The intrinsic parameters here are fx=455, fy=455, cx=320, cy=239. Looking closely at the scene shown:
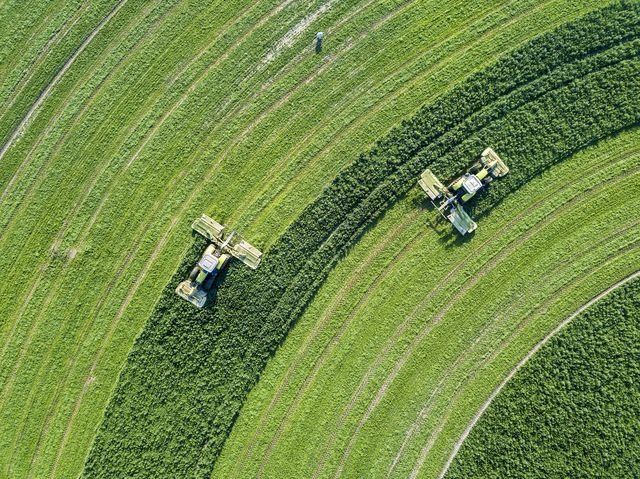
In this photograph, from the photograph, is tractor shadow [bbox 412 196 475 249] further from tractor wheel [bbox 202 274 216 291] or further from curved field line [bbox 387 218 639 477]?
tractor wheel [bbox 202 274 216 291]

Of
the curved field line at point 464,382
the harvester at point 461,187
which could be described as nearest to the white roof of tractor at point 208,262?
the harvester at point 461,187

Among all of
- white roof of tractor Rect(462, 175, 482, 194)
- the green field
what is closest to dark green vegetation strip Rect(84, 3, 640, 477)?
the green field

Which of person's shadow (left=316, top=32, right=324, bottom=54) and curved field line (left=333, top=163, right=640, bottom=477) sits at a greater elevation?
person's shadow (left=316, top=32, right=324, bottom=54)

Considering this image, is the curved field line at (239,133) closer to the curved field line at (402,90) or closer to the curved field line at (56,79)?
the curved field line at (402,90)

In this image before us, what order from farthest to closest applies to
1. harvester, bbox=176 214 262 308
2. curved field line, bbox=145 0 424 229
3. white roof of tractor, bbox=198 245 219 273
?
curved field line, bbox=145 0 424 229 → harvester, bbox=176 214 262 308 → white roof of tractor, bbox=198 245 219 273

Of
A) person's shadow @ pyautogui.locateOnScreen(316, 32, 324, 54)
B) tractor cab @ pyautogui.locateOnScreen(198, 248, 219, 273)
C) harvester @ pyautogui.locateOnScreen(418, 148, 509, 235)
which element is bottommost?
tractor cab @ pyautogui.locateOnScreen(198, 248, 219, 273)

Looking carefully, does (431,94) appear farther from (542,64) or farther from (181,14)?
(181,14)

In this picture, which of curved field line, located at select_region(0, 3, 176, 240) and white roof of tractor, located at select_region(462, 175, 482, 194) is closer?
white roof of tractor, located at select_region(462, 175, 482, 194)

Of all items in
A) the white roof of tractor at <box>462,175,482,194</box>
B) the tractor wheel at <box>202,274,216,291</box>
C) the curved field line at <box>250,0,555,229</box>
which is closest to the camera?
the white roof of tractor at <box>462,175,482,194</box>
